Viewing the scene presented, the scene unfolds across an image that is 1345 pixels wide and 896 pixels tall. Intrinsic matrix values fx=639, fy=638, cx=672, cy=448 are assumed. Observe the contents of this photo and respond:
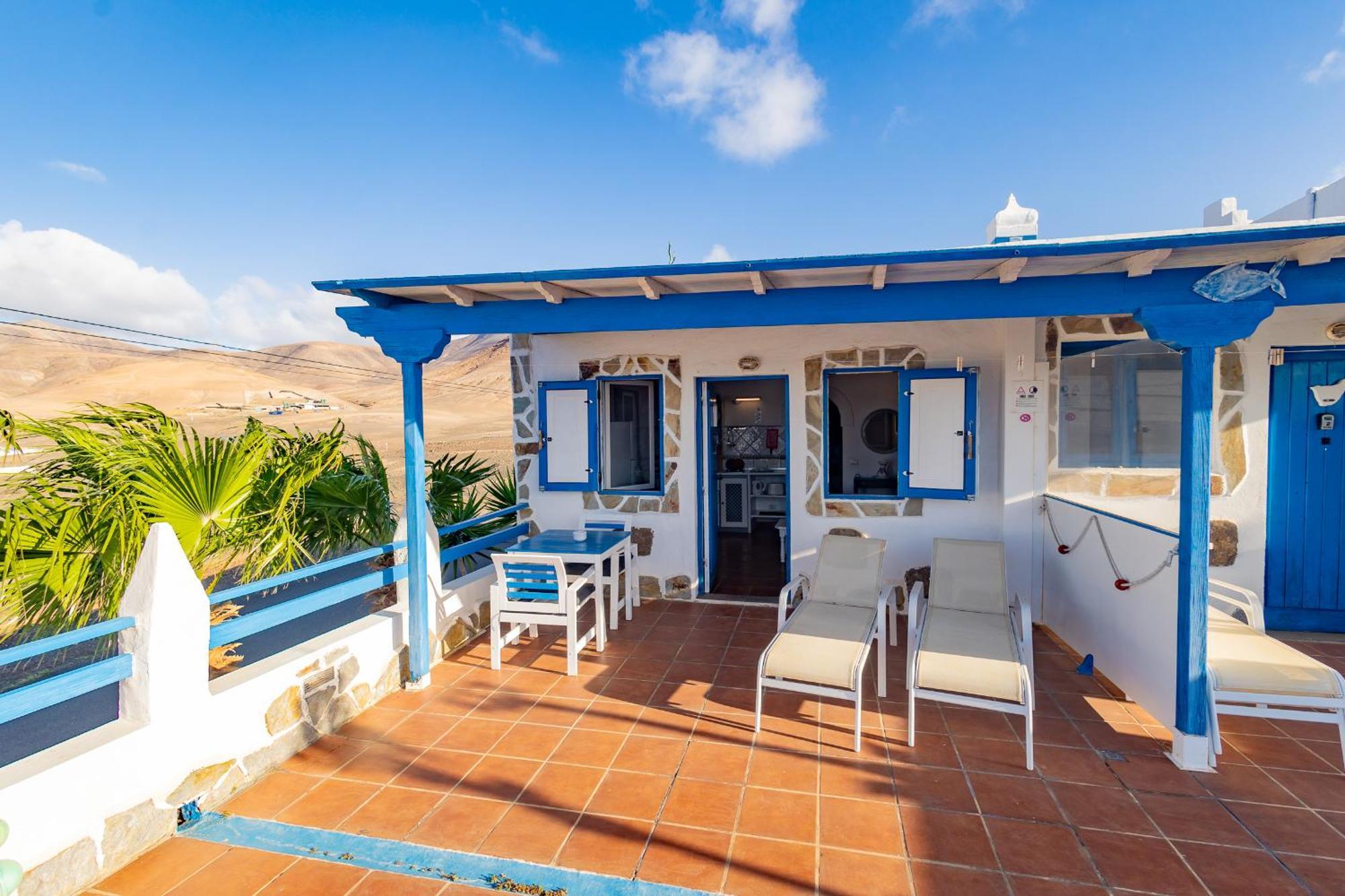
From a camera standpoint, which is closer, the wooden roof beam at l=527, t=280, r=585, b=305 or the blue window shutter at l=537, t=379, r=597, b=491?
the wooden roof beam at l=527, t=280, r=585, b=305

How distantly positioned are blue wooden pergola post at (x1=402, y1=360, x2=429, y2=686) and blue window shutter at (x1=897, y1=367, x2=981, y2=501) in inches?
153

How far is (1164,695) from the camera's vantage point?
358 cm

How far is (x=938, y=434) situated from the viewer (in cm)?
561

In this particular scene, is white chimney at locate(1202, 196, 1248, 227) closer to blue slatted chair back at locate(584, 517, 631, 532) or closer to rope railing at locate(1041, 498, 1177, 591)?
rope railing at locate(1041, 498, 1177, 591)

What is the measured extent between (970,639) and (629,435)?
3.95 m

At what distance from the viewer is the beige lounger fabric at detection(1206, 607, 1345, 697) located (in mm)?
3158

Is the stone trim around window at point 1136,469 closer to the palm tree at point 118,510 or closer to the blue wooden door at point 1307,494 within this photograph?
the blue wooden door at point 1307,494

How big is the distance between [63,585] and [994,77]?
11.4 meters

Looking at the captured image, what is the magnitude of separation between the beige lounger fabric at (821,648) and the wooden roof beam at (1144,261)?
251cm

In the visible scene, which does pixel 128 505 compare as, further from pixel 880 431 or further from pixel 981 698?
pixel 880 431

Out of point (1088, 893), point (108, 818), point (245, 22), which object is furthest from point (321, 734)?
point (245, 22)

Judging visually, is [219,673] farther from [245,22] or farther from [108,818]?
[245,22]

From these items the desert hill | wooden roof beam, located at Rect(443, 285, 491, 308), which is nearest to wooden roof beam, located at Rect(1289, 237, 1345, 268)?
wooden roof beam, located at Rect(443, 285, 491, 308)

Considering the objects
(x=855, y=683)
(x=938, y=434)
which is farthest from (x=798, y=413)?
(x=855, y=683)
